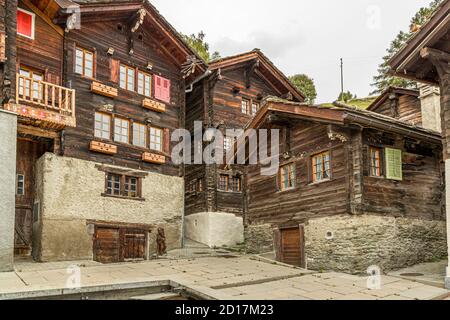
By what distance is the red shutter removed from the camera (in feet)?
59.0

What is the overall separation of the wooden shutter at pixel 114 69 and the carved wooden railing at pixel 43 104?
2947 mm

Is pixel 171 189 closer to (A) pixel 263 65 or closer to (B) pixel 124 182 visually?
(B) pixel 124 182

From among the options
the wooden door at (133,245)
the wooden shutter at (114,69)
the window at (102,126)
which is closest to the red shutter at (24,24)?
the wooden shutter at (114,69)

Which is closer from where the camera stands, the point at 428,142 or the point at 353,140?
the point at 353,140

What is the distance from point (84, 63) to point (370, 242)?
14292 mm

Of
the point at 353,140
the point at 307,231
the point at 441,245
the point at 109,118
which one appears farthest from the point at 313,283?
the point at 109,118

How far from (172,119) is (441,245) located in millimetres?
13873

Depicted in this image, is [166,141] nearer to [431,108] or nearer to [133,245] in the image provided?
[133,245]

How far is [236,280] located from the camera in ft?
41.3

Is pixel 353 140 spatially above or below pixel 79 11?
below

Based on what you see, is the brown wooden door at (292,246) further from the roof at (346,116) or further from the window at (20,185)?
the window at (20,185)

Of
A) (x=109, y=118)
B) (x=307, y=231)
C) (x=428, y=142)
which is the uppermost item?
(x=109, y=118)

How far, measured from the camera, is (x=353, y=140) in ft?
48.6

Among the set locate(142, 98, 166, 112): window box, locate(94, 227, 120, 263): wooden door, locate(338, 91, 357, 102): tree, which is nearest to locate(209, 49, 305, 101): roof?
locate(142, 98, 166, 112): window box
